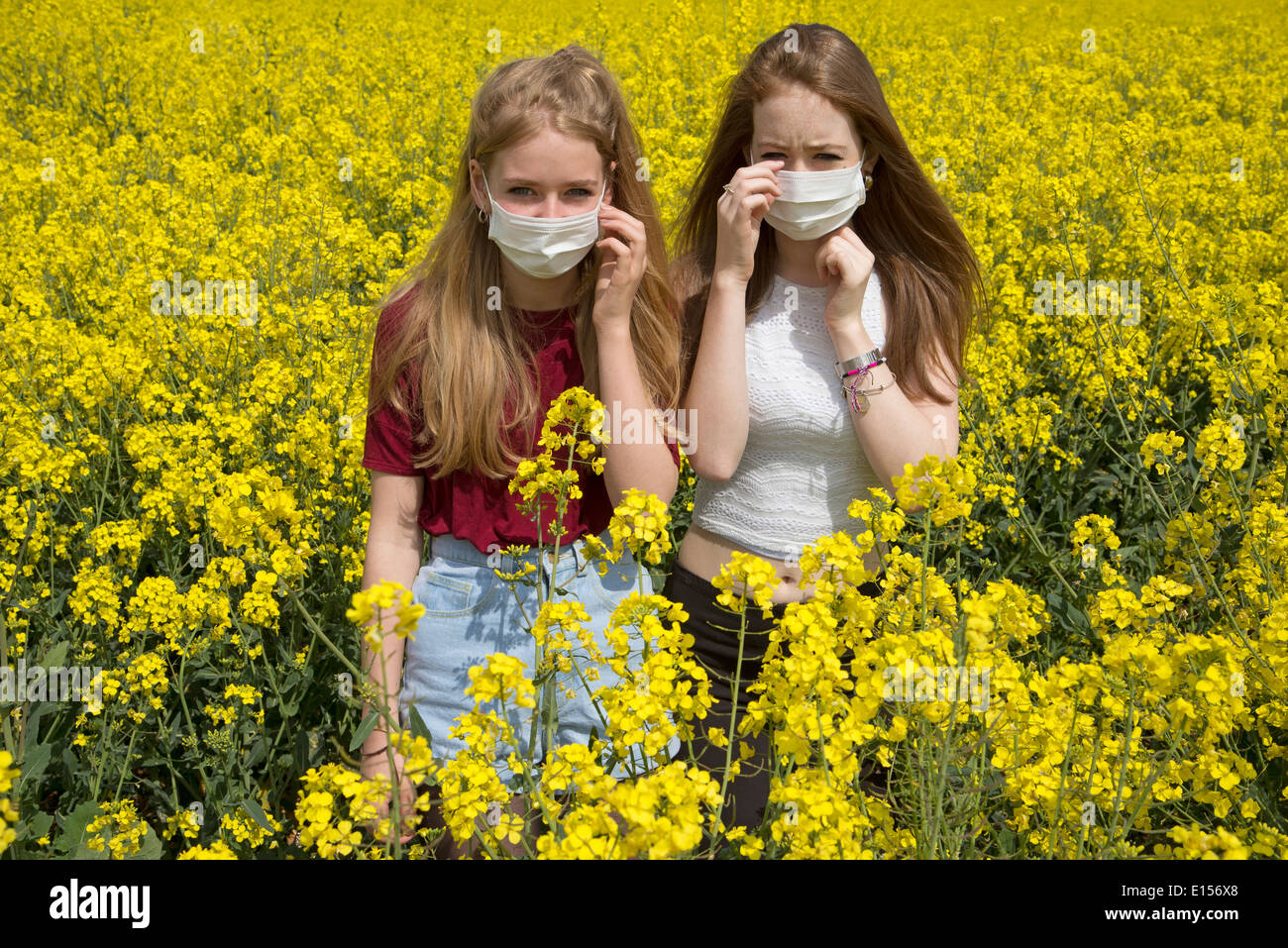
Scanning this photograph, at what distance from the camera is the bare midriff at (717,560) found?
2.48m

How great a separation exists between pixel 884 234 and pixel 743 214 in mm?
548

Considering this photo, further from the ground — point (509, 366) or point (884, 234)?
point (884, 234)

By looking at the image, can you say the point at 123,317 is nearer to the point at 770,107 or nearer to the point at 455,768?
the point at 770,107

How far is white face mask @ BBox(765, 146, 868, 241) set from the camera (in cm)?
238

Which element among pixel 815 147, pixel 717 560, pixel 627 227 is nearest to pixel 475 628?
pixel 717 560

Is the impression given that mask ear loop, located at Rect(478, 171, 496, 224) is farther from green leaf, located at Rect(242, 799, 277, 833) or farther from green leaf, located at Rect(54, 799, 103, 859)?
green leaf, located at Rect(54, 799, 103, 859)

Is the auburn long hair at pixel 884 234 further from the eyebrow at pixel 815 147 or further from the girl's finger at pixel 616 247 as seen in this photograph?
the girl's finger at pixel 616 247

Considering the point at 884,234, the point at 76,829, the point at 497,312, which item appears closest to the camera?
the point at 76,829

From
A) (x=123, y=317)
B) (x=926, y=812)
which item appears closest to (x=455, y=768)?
(x=926, y=812)

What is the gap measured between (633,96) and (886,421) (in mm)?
5793

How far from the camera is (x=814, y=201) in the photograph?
2.39m

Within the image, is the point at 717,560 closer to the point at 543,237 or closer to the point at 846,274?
the point at 846,274

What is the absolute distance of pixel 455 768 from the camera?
1.51 meters

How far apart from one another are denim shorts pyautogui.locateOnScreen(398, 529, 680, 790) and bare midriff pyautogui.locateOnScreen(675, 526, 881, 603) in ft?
1.23
